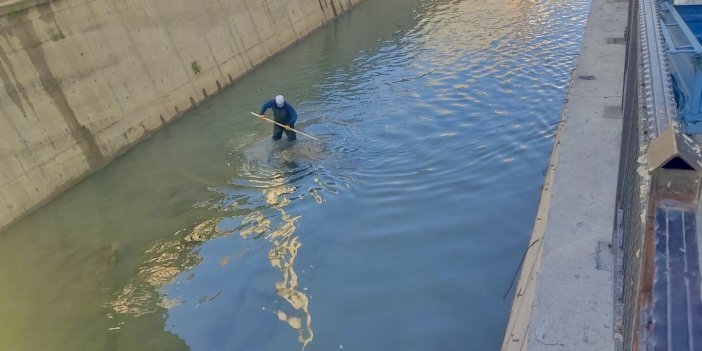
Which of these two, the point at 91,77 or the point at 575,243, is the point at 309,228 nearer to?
the point at 575,243

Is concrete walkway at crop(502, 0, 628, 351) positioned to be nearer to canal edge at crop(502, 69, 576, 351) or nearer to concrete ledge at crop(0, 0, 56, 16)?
canal edge at crop(502, 69, 576, 351)

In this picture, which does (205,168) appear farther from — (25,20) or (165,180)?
(25,20)

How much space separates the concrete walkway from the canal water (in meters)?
1.56

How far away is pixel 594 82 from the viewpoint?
43.2 ft

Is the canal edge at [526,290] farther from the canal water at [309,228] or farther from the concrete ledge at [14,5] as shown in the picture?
the concrete ledge at [14,5]

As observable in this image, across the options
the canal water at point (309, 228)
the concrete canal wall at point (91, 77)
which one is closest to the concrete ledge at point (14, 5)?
the concrete canal wall at point (91, 77)

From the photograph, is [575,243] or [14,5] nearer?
[575,243]

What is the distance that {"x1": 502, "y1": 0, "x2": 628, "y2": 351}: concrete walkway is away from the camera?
6262 millimetres

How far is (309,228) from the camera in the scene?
1167cm

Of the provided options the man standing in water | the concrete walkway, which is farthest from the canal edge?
the man standing in water

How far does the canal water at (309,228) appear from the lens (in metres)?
9.27

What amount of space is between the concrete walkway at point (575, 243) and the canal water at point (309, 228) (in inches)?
61.6

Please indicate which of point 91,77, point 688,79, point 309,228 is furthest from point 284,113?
point 688,79

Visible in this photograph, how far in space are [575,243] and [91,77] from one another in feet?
45.0
